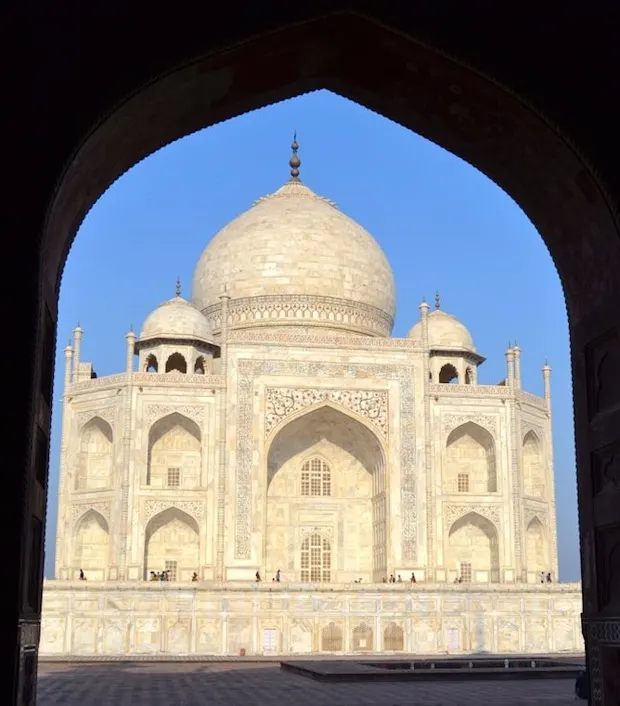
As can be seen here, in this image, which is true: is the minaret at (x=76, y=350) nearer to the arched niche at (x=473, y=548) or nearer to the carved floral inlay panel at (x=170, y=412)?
the carved floral inlay panel at (x=170, y=412)

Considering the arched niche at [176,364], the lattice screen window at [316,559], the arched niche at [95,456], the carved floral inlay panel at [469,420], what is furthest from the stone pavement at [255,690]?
the arched niche at [176,364]

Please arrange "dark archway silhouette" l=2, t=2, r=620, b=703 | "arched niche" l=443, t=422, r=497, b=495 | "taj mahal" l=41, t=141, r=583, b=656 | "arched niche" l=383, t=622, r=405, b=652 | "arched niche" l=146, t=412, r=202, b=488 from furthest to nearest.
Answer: "arched niche" l=443, t=422, r=497, b=495
"arched niche" l=146, t=412, r=202, b=488
"taj mahal" l=41, t=141, r=583, b=656
"arched niche" l=383, t=622, r=405, b=652
"dark archway silhouette" l=2, t=2, r=620, b=703

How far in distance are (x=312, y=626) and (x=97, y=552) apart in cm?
671

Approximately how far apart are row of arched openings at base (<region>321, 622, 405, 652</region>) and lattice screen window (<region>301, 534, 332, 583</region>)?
4.56 m

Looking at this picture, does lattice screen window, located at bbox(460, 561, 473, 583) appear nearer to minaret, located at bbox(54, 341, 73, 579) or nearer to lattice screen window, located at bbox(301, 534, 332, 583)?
lattice screen window, located at bbox(301, 534, 332, 583)

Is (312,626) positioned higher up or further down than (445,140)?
further down

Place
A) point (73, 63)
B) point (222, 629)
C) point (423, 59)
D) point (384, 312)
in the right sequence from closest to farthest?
1. point (73, 63)
2. point (423, 59)
3. point (222, 629)
4. point (384, 312)

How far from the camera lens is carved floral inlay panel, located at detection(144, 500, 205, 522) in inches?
995

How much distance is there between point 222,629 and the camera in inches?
863

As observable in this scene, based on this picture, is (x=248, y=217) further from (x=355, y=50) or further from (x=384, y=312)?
(x=355, y=50)

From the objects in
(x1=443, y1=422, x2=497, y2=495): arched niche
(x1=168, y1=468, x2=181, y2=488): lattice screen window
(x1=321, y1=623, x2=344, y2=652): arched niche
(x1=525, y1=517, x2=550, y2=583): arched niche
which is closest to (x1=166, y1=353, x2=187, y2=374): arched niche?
(x1=168, y1=468, x2=181, y2=488): lattice screen window

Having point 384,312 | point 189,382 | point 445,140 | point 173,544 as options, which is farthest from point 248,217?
point 445,140

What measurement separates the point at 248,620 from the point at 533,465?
937 cm

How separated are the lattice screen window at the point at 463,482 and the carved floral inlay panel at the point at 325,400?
7.82ft
